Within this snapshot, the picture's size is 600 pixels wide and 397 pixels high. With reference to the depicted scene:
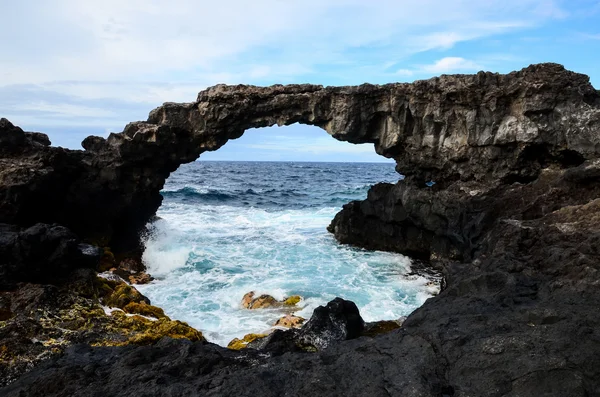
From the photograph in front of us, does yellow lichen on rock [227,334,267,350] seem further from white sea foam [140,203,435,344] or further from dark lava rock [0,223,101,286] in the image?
dark lava rock [0,223,101,286]

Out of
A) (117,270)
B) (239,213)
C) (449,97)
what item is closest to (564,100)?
(449,97)

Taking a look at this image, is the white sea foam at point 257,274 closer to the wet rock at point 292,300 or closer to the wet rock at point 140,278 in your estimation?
the wet rock at point 292,300

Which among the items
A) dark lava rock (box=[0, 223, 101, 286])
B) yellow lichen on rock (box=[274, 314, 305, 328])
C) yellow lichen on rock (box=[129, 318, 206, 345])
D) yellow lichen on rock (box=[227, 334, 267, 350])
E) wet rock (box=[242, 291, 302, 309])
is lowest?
wet rock (box=[242, 291, 302, 309])

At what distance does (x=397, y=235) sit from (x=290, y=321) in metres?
12.6

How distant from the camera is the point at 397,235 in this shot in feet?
80.0

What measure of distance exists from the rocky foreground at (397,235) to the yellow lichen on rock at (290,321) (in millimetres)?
2817

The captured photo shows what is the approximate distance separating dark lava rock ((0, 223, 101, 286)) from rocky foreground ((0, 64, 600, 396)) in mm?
44

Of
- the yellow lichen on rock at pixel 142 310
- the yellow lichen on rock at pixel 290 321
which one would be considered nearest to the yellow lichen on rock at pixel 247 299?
the yellow lichen on rock at pixel 290 321

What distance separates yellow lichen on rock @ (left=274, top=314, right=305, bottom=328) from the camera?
13.2 m

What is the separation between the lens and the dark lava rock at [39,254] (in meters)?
13.0

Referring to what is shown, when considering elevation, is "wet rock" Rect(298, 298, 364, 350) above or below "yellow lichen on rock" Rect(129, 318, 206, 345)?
above

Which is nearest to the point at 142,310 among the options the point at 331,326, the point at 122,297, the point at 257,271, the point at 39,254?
the point at 122,297

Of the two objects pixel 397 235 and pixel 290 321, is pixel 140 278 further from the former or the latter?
pixel 397 235

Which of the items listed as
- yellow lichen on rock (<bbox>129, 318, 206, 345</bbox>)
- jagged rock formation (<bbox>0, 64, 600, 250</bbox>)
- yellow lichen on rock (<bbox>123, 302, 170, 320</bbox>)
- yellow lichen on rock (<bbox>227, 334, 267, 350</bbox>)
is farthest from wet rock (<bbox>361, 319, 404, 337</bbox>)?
jagged rock formation (<bbox>0, 64, 600, 250</bbox>)
